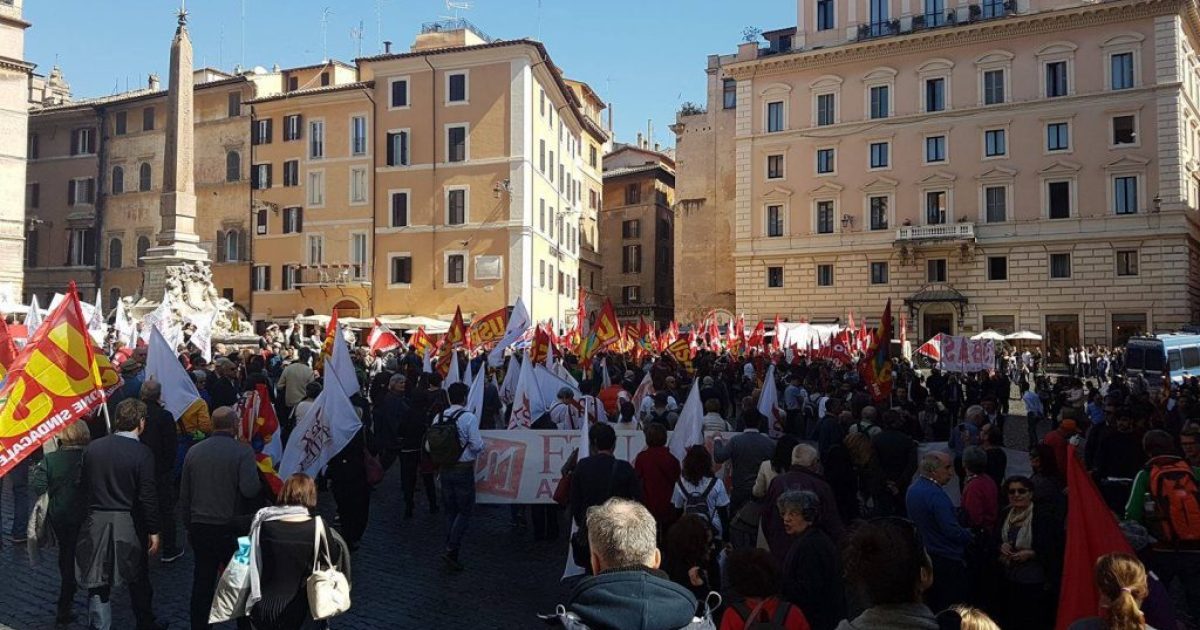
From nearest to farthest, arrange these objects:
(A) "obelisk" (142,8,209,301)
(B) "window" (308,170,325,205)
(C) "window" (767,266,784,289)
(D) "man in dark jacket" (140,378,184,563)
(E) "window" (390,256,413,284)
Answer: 1. (D) "man in dark jacket" (140,378,184,563)
2. (A) "obelisk" (142,8,209,301)
3. (E) "window" (390,256,413,284)
4. (B) "window" (308,170,325,205)
5. (C) "window" (767,266,784,289)


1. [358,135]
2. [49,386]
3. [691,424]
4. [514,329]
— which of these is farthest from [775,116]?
[49,386]

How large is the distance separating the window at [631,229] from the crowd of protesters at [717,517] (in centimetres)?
5077

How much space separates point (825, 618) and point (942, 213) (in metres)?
41.4

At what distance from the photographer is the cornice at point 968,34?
38906 millimetres

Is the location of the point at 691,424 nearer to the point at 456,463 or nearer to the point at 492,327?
the point at 456,463

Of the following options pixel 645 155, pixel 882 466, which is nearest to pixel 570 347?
pixel 882 466

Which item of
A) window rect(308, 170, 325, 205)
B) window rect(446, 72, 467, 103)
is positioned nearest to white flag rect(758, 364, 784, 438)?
window rect(446, 72, 467, 103)

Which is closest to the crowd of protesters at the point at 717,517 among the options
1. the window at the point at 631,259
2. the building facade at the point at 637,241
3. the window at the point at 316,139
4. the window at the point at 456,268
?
the window at the point at 456,268

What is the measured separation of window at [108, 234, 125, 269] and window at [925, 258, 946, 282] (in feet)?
139

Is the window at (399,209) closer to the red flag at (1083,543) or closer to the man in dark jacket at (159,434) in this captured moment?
Result: the man in dark jacket at (159,434)

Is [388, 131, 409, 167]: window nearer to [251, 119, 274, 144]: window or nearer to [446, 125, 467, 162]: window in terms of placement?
[446, 125, 467, 162]: window

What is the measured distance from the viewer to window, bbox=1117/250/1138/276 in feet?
129

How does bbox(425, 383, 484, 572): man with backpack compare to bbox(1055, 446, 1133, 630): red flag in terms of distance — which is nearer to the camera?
bbox(1055, 446, 1133, 630): red flag

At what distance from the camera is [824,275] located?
4478cm
